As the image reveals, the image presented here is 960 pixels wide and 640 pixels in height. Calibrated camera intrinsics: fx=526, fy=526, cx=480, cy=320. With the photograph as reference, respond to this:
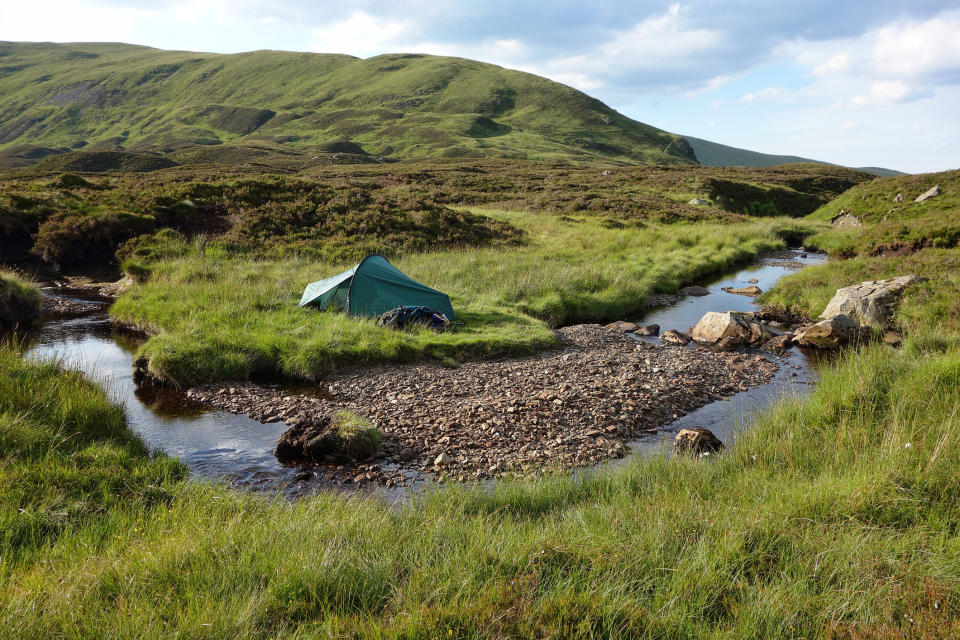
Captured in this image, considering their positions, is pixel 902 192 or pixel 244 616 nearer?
pixel 244 616

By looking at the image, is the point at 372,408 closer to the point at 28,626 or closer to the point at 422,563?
the point at 422,563

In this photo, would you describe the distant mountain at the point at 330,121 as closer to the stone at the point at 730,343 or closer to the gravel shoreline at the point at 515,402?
the stone at the point at 730,343

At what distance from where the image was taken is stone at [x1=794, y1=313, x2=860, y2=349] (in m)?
16.2

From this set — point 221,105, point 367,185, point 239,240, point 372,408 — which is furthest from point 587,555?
point 221,105

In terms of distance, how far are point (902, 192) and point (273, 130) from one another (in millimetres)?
150225

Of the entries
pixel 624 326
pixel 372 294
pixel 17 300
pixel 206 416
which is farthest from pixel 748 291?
pixel 17 300

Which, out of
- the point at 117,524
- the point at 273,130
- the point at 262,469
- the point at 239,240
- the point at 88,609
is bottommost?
the point at 262,469

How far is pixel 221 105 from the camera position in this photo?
177 meters

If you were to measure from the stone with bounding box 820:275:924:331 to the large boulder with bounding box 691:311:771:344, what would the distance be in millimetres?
2926

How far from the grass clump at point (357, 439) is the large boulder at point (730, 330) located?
39.5 feet

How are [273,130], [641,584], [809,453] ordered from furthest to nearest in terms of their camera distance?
1. [273,130]
2. [809,453]
3. [641,584]

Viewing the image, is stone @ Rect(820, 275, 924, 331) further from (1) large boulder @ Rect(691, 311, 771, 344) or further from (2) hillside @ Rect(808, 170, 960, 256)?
(2) hillside @ Rect(808, 170, 960, 256)

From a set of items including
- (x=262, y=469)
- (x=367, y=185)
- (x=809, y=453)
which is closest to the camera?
(x=809, y=453)

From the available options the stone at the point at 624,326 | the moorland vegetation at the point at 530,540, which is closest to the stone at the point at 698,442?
the moorland vegetation at the point at 530,540
